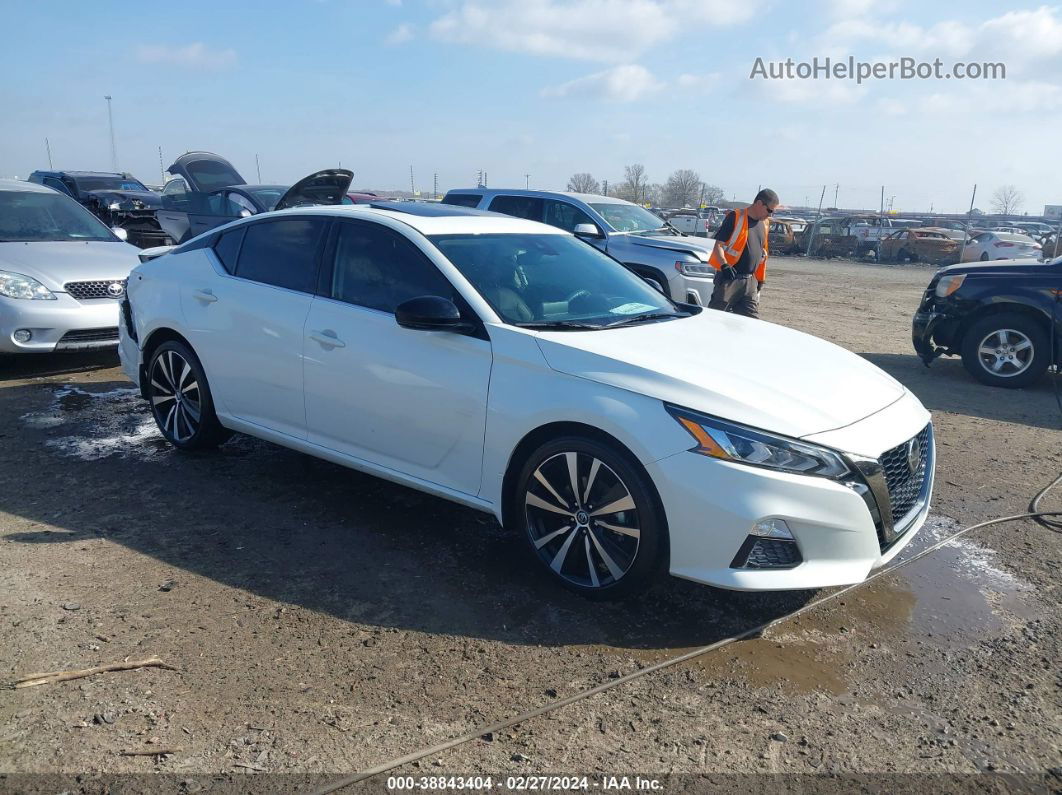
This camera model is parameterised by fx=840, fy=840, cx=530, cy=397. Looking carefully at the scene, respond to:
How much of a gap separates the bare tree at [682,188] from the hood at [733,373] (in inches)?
3010

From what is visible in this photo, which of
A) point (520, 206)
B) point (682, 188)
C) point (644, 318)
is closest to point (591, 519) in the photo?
point (644, 318)

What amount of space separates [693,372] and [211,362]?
3076mm

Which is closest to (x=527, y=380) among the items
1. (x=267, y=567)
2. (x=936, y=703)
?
(x=267, y=567)

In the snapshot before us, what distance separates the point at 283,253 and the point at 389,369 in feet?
4.21

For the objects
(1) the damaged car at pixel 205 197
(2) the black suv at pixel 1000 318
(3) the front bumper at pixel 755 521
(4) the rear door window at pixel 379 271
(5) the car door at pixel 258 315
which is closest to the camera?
(3) the front bumper at pixel 755 521

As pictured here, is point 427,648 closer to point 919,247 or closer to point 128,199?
point 128,199

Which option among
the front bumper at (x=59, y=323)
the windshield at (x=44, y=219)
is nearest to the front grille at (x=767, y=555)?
the front bumper at (x=59, y=323)

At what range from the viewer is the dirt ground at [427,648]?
2760 mm

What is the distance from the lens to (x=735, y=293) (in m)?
8.65

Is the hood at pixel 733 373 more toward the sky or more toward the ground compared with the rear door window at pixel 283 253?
more toward the ground

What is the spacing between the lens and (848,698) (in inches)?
123

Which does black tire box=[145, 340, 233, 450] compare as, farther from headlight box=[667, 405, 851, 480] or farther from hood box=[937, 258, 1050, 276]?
hood box=[937, 258, 1050, 276]

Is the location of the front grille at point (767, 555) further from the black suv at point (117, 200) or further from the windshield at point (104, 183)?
→ the windshield at point (104, 183)

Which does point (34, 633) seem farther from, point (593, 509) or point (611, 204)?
point (611, 204)
